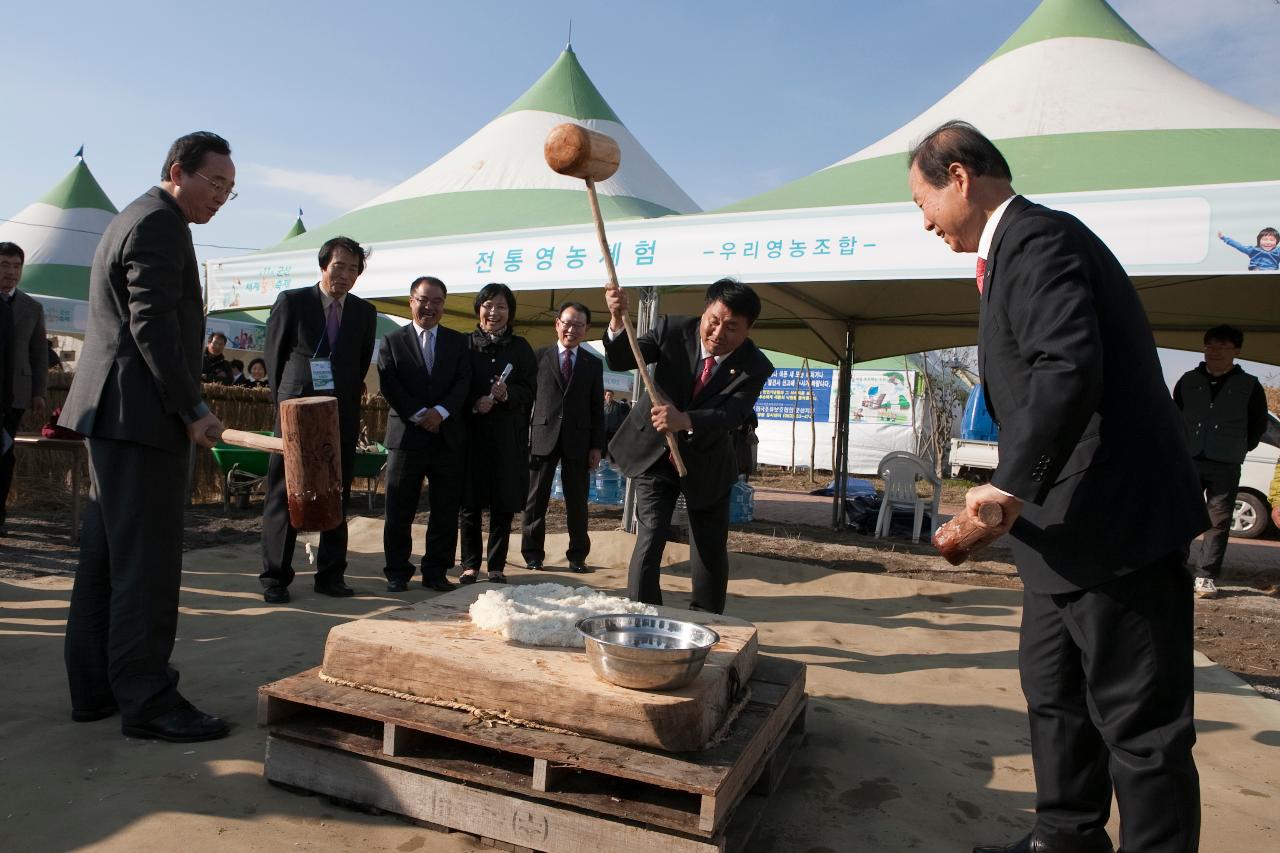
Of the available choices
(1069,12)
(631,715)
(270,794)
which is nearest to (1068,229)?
(631,715)

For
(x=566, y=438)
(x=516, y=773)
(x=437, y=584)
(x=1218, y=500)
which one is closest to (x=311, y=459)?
(x=516, y=773)

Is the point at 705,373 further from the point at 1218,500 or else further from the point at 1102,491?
the point at 1218,500

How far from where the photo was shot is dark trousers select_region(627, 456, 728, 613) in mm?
3359

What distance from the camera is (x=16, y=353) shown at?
532cm

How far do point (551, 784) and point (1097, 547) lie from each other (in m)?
1.28

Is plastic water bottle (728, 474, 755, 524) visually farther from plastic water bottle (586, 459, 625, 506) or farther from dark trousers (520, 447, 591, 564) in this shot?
dark trousers (520, 447, 591, 564)

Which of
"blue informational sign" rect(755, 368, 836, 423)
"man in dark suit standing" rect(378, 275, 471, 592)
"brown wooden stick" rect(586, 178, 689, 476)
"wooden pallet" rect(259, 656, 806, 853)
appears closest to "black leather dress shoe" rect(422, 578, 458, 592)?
"man in dark suit standing" rect(378, 275, 471, 592)

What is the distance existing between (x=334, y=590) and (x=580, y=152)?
2.90m

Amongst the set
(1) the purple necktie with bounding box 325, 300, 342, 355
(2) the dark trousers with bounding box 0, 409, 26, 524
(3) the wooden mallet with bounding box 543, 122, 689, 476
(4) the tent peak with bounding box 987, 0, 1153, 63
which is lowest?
(2) the dark trousers with bounding box 0, 409, 26, 524

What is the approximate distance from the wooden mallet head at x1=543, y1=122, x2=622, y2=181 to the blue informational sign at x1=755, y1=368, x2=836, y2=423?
634 inches

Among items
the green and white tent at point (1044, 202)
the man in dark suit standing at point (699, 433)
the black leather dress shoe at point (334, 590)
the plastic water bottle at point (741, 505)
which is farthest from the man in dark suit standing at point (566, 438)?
the plastic water bottle at point (741, 505)

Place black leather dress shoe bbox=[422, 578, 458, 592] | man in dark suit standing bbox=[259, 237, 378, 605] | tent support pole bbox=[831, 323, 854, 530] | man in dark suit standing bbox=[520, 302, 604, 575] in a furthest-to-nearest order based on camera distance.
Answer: tent support pole bbox=[831, 323, 854, 530]
man in dark suit standing bbox=[520, 302, 604, 575]
black leather dress shoe bbox=[422, 578, 458, 592]
man in dark suit standing bbox=[259, 237, 378, 605]

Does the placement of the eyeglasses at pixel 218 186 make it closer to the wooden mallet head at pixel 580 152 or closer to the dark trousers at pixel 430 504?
the wooden mallet head at pixel 580 152

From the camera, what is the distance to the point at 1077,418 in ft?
5.32
